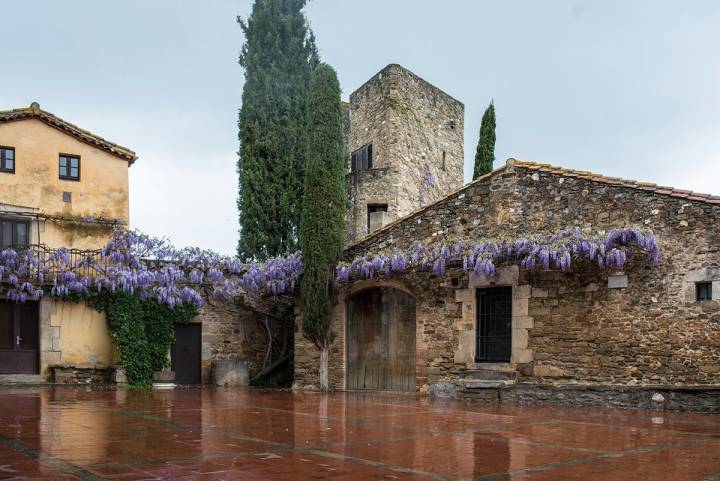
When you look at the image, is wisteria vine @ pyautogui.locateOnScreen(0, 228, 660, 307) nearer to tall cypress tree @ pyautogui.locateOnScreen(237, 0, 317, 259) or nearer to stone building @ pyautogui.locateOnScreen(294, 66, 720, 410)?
stone building @ pyautogui.locateOnScreen(294, 66, 720, 410)

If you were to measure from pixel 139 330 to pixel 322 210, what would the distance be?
5.23 m

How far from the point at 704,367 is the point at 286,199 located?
38.9ft

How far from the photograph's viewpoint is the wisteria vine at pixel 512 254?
10.8 meters

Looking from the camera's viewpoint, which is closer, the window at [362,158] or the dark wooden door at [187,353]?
the dark wooden door at [187,353]

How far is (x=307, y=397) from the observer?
12406 mm

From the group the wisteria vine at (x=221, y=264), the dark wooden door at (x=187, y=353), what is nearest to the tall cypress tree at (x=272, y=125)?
the wisteria vine at (x=221, y=264)

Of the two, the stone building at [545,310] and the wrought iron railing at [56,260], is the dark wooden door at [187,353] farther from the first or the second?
the stone building at [545,310]

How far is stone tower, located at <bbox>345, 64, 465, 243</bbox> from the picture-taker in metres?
23.1

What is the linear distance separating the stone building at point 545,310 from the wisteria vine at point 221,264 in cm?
38

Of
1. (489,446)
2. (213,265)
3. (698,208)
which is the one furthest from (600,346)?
(213,265)

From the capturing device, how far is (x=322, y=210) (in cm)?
1450

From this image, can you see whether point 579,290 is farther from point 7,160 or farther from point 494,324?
point 7,160

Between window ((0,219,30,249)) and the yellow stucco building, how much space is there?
0.8 inches

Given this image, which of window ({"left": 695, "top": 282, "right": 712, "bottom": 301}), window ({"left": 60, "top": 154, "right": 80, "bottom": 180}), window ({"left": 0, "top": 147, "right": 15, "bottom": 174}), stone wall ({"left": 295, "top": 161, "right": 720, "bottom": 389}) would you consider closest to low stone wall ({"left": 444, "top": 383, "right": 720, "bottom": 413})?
stone wall ({"left": 295, "top": 161, "right": 720, "bottom": 389})
